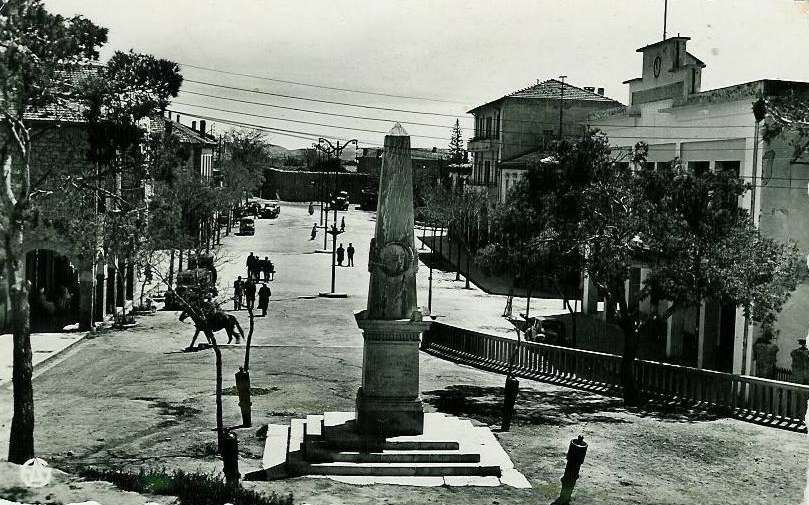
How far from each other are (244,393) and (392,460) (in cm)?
351

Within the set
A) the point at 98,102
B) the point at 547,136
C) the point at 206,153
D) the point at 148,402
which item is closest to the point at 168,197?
the point at 148,402

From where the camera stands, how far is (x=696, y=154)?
25.5m

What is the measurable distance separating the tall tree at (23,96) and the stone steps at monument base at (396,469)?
3.86 metres

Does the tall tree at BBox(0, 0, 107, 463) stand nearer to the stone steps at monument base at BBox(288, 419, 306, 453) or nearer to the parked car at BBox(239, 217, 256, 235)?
the stone steps at monument base at BBox(288, 419, 306, 453)

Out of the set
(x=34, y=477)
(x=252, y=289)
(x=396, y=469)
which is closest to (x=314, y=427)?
(x=396, y=469)

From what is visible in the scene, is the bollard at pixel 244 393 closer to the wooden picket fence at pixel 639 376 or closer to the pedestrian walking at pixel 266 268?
the wooden picket fence at pixel 639 376

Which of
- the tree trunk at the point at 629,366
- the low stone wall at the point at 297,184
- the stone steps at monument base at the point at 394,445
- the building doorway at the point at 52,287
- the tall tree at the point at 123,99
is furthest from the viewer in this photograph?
the low stone wall at the point at 297,184

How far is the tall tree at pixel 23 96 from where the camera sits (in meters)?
12.5

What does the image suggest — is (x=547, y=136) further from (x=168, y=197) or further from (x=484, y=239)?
(x=168, y=197)

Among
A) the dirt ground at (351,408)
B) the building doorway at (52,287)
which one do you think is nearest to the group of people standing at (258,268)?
the building doorway at (52,287)

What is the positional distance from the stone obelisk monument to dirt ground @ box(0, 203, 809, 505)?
4.92 feet

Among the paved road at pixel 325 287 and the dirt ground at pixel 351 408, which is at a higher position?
the paved road at pixel 325 287

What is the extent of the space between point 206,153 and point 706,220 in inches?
2170

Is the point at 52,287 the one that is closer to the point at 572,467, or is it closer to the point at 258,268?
the point at 258,268
